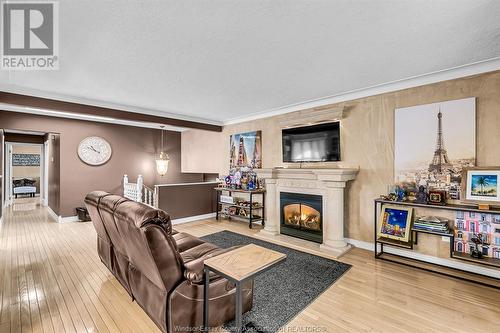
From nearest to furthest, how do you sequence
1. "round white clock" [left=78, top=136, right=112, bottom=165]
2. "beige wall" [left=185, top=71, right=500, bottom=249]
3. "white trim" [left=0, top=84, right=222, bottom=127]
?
"beige wall" [left=185, top=71, right=500, bottom=249] → "white trim" [left=0, top=84, right=222, bottom=127] → "round white clock" [left=78, top=136, right=112, bottom=165]

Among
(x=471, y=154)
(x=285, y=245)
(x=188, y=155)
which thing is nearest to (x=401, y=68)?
(x=471, y=154)

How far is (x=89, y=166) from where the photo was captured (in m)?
5.86

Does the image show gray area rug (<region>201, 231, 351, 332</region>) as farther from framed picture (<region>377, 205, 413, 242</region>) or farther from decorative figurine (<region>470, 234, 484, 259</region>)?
decorative figurine (<region>470, 234, 484, 259</region>)

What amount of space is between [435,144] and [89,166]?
24.0 feet

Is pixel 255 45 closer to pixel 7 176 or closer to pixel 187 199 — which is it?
pixel 187 199

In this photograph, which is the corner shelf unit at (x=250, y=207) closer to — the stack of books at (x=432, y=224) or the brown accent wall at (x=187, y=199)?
the brown accent wall at (x=187, y=199)

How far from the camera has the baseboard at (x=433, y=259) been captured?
9.18 feet

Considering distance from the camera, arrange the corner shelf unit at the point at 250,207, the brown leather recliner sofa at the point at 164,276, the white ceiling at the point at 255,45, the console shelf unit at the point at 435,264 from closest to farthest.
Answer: the brown leather recliner sofa at the point at 164,276 → the white ceiling at the point at 255,45 → the console shelf unit at the point at 435,264 → the corner shelf unit at the point at 250,207

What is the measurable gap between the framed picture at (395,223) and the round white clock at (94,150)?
6606 mm

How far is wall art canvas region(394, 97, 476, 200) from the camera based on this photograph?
2896 millimetres

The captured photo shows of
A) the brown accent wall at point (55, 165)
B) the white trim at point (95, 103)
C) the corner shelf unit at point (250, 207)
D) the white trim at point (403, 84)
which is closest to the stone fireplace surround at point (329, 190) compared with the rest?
the corner shelf unit at point (250, 207)

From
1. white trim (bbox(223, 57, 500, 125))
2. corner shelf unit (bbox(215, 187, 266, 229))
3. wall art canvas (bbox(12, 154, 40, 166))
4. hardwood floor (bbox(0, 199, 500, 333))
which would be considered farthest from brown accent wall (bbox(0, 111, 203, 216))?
wall art canvas (bbox(12, 154, 40, 166))

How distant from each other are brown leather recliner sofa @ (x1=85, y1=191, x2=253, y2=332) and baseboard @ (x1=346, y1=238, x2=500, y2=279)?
2.51m

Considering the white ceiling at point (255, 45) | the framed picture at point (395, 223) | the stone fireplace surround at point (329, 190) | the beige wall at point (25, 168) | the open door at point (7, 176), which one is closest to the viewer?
the white ceiling at point (255, 45)
